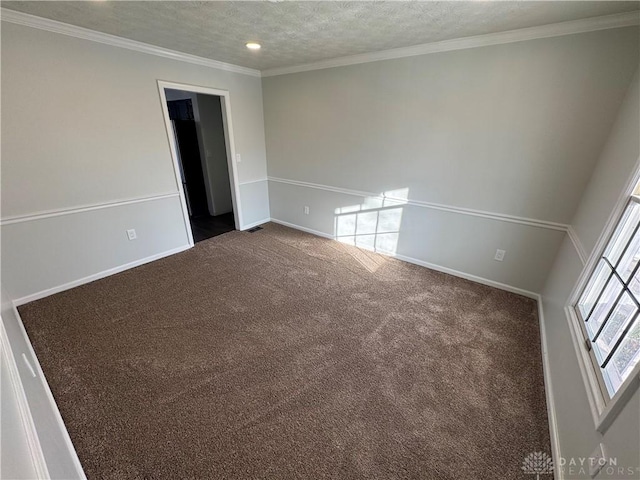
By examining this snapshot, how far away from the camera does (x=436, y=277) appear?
298cm

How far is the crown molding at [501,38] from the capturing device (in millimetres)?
1786

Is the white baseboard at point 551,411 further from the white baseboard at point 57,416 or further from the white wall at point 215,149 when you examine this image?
the white wall at point 215,149

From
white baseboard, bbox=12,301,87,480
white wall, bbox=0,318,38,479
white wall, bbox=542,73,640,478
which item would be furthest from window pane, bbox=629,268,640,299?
white baseboard, bbox=12,301,87,480

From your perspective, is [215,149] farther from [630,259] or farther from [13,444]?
[630,259]

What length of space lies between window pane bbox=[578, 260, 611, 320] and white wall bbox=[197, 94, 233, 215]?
4.91 m

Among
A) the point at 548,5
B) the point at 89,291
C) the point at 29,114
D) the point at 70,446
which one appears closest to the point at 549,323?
the point at 548,5

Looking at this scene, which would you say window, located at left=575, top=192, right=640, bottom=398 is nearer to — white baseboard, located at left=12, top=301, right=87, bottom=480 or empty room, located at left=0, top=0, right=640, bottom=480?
empty room, located at left=0, top=0, right=640, bottom=480

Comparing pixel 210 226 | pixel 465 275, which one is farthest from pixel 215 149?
pixel 465 275

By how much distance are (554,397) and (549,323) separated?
0.70 m

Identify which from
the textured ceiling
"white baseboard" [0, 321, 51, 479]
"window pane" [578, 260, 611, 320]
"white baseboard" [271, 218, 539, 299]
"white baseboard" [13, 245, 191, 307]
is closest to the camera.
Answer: "white baseboard" [0, 321, 51, 479]

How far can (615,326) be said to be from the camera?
1.25 meters

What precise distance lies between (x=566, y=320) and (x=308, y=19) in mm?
2818

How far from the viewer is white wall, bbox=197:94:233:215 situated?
4363mm

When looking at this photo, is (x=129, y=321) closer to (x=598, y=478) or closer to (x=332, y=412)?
(x=332, y=412)
